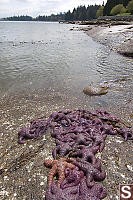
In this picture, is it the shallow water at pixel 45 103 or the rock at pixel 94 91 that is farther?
the rock at pixel 94 91

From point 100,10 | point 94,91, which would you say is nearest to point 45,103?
point 94,91

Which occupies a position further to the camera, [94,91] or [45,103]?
[94,91]

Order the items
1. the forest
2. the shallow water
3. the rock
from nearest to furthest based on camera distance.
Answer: the shallow water
the rock
the forest

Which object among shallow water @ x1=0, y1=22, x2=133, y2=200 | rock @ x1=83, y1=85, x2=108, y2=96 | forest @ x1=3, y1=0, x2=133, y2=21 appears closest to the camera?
shallow water @ x1=0, y1=22, x2=133, y2=200

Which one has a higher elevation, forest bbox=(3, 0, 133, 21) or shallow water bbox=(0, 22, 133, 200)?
forest bbox=(3, 0, 133, 21)

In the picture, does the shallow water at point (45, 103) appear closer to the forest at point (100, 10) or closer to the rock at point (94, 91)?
the rock at point (94, 91)

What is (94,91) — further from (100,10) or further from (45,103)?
(100,10)

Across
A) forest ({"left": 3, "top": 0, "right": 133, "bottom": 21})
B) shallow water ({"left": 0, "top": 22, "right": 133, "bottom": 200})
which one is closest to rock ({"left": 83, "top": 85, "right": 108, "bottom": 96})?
shallow water ({"left": 0, "top": 22, "right": 133, "bottom": 200})

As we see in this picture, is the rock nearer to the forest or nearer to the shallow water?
the shallow water

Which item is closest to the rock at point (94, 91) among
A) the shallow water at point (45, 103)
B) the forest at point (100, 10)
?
the shallow water at point (45, 103)

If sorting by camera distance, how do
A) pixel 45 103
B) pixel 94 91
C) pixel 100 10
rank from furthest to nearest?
pixel 100 10
pixel 94 91
pixel 45 103

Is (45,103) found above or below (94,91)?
below

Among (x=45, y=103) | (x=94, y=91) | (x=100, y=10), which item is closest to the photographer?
(x=45, y=103)

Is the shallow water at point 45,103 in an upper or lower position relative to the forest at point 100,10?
lower
